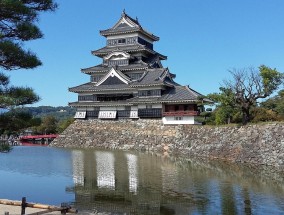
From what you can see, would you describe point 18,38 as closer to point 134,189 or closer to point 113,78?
point 134,189

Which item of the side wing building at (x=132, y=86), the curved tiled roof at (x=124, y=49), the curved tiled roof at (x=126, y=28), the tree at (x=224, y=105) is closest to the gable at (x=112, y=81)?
the side wing building at (x=132, y=86)

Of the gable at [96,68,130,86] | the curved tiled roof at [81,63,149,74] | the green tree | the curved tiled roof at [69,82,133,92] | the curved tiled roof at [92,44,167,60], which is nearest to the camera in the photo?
the green tree

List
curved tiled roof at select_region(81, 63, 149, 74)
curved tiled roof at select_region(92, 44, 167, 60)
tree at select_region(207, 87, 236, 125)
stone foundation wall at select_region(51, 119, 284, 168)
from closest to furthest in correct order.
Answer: stone foundation wall at select_region(51, 119, 284, 168)
tree at select_region(207, 87, 236, 125)
curved tiled roof at select_region(81, 63, 149, 74)
curved tiled roof at select_region(92, 44, 167, 60)

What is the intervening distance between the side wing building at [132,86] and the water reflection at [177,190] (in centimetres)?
1505

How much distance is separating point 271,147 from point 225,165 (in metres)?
3.53

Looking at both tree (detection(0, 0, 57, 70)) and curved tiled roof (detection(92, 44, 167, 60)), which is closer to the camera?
tree (detection(0, 0, 57, 70))

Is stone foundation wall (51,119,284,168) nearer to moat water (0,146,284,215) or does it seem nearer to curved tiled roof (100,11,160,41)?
moat water (0,146,284,215)

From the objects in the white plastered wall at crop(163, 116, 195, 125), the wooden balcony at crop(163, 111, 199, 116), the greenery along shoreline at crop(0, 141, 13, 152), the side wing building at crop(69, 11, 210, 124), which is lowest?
the greenery along shoreline at crop(0, 141, 13, 152)

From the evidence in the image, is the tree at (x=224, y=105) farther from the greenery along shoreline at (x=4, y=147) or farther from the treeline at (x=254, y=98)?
the greenery along shoreline at (x=4, y=147)

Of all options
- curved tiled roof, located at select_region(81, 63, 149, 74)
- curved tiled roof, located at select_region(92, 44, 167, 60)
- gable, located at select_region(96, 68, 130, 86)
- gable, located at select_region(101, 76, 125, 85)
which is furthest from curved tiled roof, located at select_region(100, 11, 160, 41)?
gable, located at select_region(101, 76, 125, 85)

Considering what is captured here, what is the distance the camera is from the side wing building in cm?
3753

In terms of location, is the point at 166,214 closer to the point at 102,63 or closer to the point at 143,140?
the point at 143,140

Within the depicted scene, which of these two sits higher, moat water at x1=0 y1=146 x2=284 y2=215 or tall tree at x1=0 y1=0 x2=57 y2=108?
tall tree at x1=0 y1=0 x2=57 y2=108

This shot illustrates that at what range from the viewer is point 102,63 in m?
46.0
